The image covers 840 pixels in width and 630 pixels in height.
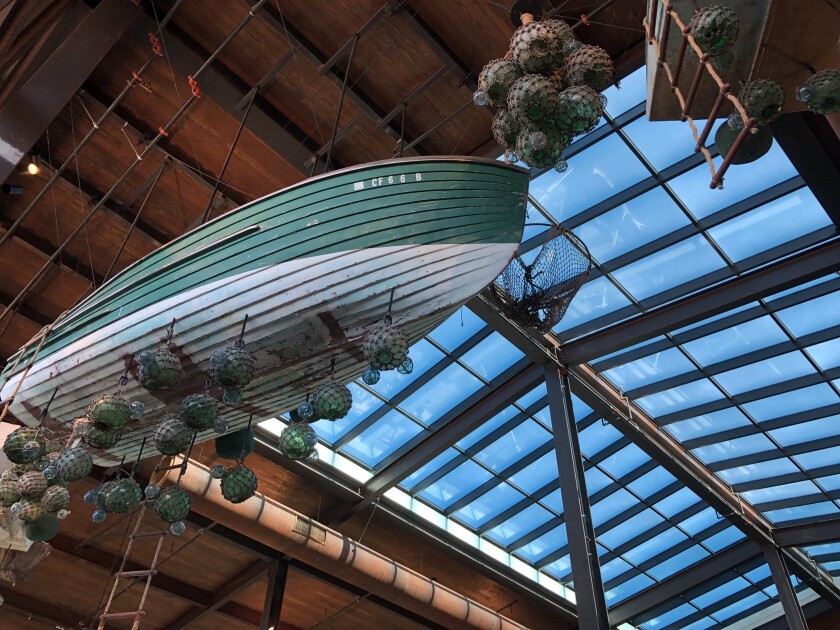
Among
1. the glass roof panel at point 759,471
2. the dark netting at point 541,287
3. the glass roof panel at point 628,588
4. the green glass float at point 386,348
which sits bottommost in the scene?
the green glass float at point 386,348

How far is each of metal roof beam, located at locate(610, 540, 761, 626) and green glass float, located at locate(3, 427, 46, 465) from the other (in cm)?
1641

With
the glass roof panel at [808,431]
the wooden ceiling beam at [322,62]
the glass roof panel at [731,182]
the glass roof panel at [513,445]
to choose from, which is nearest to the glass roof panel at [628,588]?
the glass roof panel at [808,431]

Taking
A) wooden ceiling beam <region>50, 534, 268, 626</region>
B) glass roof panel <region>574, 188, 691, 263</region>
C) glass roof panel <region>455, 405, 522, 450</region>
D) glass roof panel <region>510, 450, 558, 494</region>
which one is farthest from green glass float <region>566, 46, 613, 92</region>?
wooden ceiling beam <region>50, 534, 268, 626</region>

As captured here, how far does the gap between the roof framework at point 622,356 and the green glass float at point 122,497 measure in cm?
315

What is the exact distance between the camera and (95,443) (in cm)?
421

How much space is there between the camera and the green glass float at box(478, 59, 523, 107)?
3602 millimetres

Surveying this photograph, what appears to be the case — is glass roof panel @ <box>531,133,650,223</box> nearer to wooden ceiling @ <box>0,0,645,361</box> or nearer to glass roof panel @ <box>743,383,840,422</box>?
wooden ceiling @ <box>0,0,645,361</box>

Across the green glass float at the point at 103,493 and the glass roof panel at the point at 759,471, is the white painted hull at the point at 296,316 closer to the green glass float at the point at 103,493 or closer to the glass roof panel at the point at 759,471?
the green glass float at the point at 103,493

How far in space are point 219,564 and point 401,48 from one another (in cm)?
1122

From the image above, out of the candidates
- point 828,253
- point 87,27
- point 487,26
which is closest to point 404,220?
point 487,26

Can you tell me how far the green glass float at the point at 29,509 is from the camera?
194 inches

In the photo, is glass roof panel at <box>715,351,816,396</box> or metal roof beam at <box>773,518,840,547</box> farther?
metal roof beam at <box>773,518,840,547</box>

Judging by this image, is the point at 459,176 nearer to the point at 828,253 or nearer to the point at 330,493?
the point at 828,253

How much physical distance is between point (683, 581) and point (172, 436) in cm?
1706
